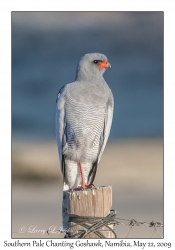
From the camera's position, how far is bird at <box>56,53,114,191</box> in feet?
16.9

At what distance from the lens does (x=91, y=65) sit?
5250 mm

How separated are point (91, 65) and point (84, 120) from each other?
0.65m

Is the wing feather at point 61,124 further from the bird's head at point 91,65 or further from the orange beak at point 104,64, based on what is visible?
the orange beak at point 104,64

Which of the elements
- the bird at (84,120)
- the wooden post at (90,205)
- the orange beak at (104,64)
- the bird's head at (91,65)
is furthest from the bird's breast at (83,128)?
the wooden post at (90,205)

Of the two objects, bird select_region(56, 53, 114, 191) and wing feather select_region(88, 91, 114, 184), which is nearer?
bird select_region(56, 53, 114, 191)

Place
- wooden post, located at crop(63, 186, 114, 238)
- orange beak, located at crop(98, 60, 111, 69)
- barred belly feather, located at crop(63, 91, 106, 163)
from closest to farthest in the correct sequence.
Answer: wooden post, located at crop(63, 186, 114, 238) → barred belly feather, located at crop(63, 91, 106, 163) → orange beak, located at crop(98, 60, 111, 69)

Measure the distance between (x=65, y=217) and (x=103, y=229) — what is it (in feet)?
1.17

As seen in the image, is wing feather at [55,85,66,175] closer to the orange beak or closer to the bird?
the bird

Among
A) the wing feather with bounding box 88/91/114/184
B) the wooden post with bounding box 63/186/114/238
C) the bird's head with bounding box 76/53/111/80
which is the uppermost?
the bird's head with bounding box 76/53/111/80

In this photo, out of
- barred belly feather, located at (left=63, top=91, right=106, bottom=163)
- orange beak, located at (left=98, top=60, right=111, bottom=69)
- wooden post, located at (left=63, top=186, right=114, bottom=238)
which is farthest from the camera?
orange beak, located at (left=98, top=60, right=111, bottom=69)

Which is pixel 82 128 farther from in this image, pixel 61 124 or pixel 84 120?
pixel 61 124

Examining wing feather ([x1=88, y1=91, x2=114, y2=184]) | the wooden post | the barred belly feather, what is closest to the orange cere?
wing feather ([x1=88, y1=91, x2=114, y2=184])

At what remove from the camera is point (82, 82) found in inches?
207

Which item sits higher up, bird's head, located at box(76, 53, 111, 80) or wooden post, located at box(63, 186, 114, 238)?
bird's head, located at box(76, 53, 111, 80)
